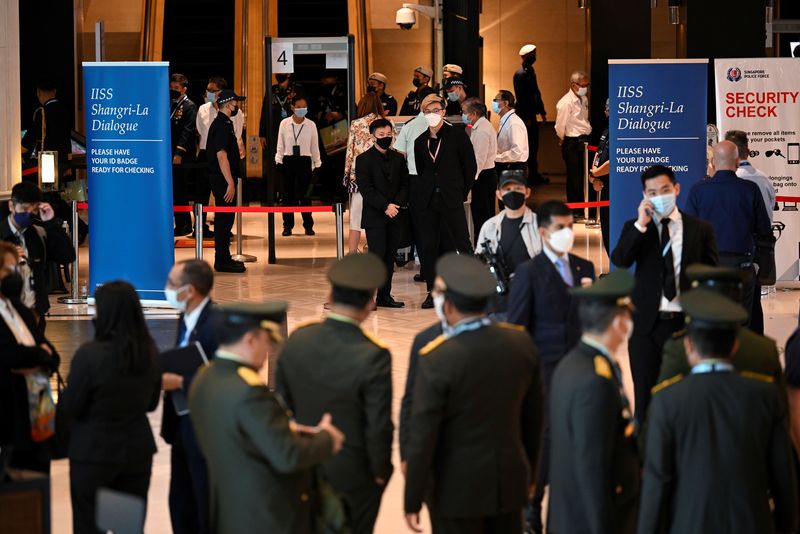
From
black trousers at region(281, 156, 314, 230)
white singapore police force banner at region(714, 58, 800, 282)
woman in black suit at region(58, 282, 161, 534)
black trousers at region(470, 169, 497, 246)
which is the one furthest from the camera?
black trousers at region(281, 156, 314, 230)

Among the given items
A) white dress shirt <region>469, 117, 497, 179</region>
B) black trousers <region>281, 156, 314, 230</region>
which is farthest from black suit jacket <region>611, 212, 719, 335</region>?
black trousers <region>281, 156, 314, 230</region>

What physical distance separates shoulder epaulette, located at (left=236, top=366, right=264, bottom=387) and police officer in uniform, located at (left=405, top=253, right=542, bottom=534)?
1.97 ft

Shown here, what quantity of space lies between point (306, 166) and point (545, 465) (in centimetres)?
931

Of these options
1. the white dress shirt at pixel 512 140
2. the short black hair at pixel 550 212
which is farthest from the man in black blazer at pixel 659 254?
the white dress shirt at pixel 512 140

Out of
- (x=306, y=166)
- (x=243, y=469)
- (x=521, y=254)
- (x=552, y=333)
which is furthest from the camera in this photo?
(x=306, y=166)

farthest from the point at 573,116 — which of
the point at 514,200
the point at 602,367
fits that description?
the point at 602,367

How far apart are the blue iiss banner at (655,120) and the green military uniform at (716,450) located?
19.4ft

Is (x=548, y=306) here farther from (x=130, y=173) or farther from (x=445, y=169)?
(x=130, y=173)

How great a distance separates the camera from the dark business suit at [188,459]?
5297 mm

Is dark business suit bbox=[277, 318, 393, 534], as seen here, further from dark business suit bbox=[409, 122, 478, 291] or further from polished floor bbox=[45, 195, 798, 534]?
dark business suit bbox=[409, 122, 478, 291]

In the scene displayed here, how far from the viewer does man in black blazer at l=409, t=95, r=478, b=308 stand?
10977 mm

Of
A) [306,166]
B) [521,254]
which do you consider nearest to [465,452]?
[521,254]

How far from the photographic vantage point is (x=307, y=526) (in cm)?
420

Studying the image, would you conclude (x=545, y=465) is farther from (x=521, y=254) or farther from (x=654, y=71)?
(x=654, y=71)
